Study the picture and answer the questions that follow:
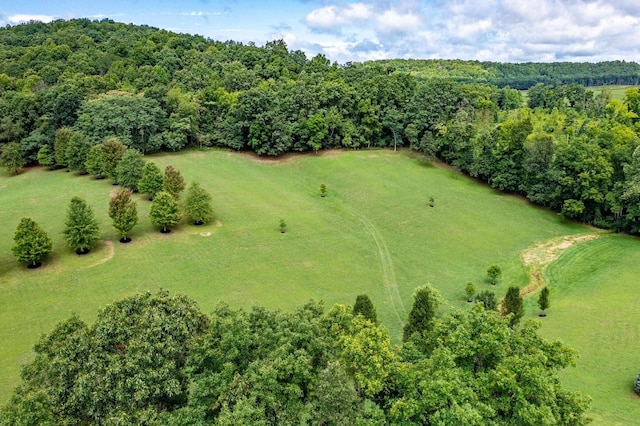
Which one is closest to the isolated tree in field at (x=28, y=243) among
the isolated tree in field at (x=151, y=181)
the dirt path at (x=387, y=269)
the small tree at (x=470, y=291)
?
the isolated tree in field at (x=151, y=181)

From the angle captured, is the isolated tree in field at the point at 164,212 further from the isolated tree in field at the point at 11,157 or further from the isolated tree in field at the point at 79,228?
the isolated tree in field at the point at 11,157

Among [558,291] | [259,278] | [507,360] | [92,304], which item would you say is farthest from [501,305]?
[92,304]

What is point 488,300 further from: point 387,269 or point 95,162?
point 95,162

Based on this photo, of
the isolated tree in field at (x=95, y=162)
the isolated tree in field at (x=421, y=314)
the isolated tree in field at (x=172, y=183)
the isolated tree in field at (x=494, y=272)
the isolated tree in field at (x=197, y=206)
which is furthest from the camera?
the isolated tree in field at (x=95, y=162)

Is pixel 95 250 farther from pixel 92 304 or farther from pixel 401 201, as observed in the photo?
pixel 401 201

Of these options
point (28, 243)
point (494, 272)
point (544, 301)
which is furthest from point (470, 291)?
point (28, 243)

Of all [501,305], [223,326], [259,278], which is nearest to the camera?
[223,326]
